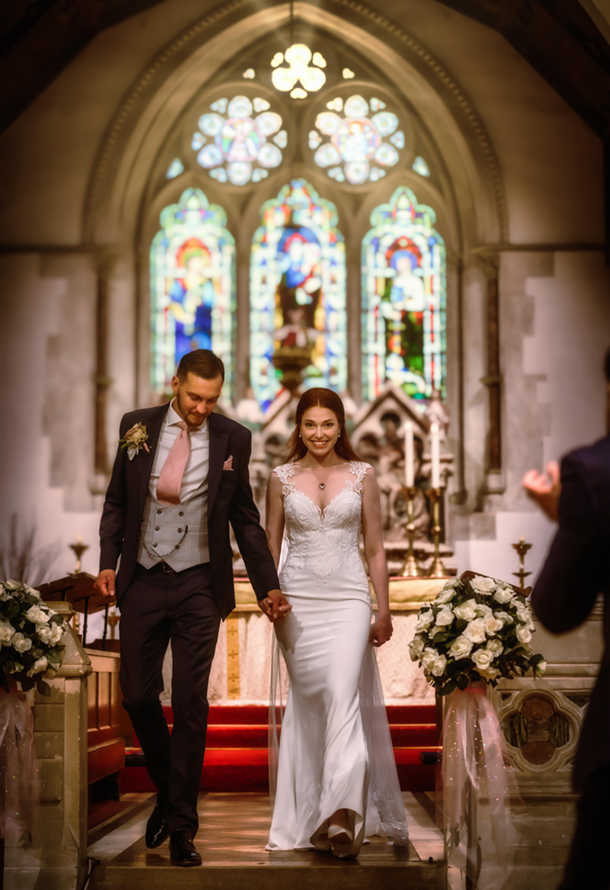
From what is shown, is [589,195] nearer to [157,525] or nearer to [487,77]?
[487,77]

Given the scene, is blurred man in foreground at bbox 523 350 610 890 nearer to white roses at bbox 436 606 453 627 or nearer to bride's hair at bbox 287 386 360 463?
white roses at bbox 436 606 453 627

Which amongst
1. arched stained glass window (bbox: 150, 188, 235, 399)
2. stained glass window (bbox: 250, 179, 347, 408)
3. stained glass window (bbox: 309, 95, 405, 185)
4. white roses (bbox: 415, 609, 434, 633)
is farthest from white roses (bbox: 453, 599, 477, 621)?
stained glass window (bbox: 309, 95, 405, 185)

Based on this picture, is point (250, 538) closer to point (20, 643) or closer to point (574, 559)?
point (20, 643)

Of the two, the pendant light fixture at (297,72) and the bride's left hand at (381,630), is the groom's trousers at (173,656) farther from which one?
the pendant light fixture at (297,72)

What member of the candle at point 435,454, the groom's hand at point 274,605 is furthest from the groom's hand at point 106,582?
the candle at point 435,454

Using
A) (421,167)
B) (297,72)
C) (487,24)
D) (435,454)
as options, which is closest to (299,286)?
(421,167)

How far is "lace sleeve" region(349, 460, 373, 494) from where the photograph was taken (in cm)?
388

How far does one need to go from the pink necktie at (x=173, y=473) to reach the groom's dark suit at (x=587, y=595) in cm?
188

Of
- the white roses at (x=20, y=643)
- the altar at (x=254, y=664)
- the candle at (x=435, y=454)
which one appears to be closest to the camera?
the white roses at (x=20, y=643)

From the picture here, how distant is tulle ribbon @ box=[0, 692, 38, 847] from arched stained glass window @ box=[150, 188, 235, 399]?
6.60m

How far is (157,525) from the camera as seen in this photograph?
346 cm

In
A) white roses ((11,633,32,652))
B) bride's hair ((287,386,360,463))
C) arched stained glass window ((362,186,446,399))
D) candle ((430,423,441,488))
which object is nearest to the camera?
white roses ((11,633,32,652))

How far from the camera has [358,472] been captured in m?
3.92

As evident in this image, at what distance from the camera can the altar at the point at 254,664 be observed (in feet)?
18.0
